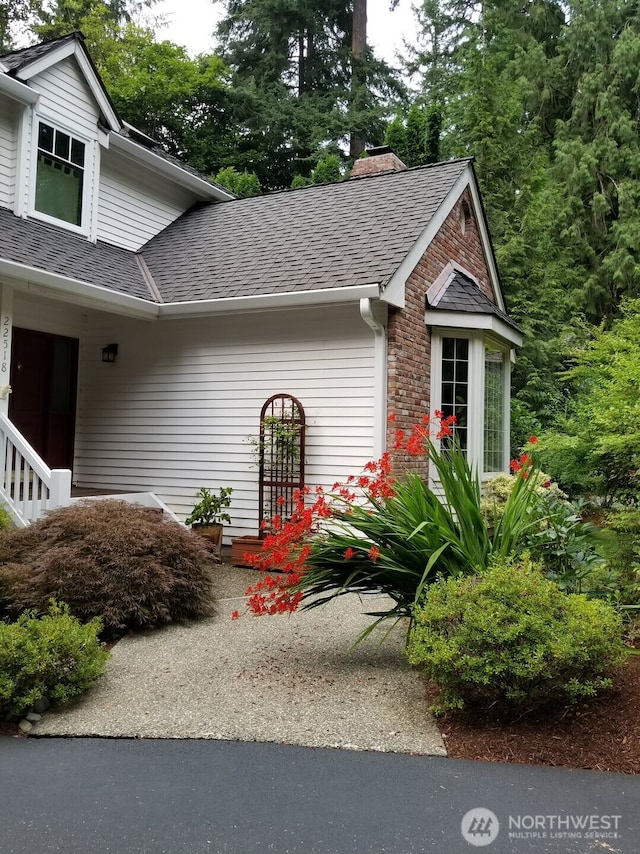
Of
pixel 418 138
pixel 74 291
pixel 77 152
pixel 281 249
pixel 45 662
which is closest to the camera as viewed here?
pixel 45 662

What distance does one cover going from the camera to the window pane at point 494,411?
945 cm

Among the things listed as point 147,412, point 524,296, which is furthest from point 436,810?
point 524,296

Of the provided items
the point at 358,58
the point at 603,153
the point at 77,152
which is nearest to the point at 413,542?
the point at 77,152

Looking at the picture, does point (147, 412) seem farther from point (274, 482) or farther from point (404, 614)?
point (404, 614)

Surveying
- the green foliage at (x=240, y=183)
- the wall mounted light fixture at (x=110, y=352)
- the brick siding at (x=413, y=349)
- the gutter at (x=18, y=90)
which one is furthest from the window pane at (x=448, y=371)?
the green foliage at (x=240, y=183)

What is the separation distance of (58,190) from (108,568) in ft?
20.7

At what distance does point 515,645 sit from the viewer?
333cm

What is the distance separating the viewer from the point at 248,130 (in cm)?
2412

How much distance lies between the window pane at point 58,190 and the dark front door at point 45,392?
1.70 meters

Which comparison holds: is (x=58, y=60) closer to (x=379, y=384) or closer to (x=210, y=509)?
(x=379, y=384)

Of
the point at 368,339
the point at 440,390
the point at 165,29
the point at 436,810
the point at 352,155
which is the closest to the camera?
the point at 436,810

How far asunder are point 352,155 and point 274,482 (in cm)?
1881

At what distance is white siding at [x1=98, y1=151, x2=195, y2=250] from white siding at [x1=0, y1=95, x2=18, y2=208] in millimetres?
1405

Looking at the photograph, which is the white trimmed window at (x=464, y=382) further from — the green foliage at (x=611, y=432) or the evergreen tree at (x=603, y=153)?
the evergreen tree at (x=603, y=153)
